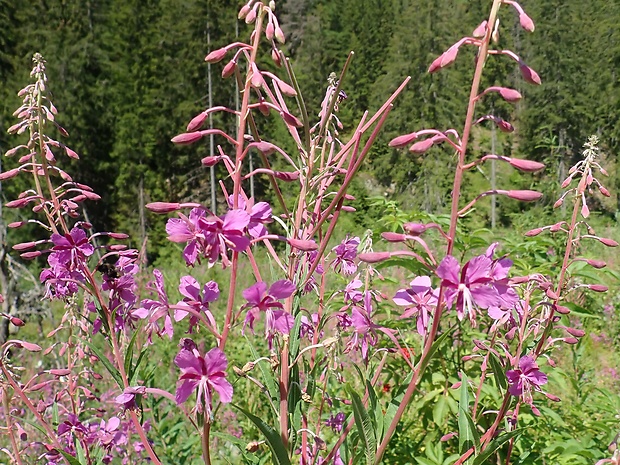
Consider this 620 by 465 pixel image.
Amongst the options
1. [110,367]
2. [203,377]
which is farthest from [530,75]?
[110,367]

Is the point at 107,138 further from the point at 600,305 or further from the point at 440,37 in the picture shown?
the point at 600,305

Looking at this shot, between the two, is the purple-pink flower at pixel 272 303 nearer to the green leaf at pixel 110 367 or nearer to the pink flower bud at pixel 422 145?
the pink flower bud at pixel 422 145

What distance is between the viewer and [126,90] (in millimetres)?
21547

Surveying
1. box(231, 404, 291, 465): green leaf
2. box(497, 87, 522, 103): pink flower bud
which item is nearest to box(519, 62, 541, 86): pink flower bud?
box(497, 87, 522, 103): pink flower bud

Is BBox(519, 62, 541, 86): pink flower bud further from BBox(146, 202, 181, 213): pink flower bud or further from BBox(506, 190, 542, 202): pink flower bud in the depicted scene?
BBox(146, 202, 181, 213): pink flower bud

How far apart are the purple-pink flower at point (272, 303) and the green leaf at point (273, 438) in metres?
0.18

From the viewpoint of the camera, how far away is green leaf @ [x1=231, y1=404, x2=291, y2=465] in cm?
82

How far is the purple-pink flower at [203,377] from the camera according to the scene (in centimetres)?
91

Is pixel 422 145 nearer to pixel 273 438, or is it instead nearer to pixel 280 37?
pixel 280 37

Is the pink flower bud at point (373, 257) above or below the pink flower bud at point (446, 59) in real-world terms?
below

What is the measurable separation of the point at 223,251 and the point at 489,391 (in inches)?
73.6

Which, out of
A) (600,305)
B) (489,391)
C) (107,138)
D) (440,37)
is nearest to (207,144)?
(107,138)

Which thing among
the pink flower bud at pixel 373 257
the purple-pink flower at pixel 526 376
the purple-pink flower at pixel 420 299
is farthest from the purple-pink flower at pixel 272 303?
the purple-pink flower at pixel 526 376

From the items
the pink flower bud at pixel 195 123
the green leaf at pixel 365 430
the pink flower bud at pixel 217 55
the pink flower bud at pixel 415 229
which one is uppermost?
the pink flower bud at pixel 217 55
